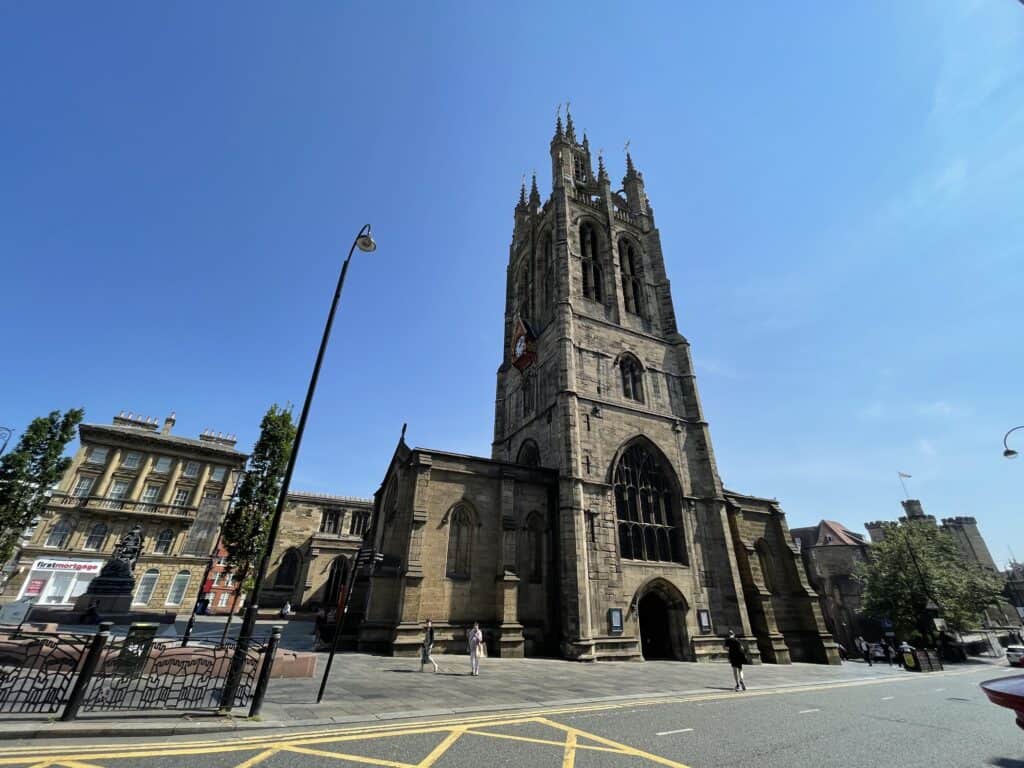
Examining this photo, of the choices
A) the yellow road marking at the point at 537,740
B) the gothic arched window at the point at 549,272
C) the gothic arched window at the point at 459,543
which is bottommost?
the yellow road marking at the point at 537,740

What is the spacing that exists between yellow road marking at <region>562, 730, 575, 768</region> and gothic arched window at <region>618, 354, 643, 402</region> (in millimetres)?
21728

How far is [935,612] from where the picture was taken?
28078 millimetres

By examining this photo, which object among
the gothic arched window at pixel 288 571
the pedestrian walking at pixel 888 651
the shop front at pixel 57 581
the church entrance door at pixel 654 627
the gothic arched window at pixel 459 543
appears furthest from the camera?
the gothic arched window at pixel 288 571

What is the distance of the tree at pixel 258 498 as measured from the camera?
19344mm

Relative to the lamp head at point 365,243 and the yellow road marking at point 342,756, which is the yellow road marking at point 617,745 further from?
the lamp head at point 365,243

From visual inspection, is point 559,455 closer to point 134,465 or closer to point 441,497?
point 441,497

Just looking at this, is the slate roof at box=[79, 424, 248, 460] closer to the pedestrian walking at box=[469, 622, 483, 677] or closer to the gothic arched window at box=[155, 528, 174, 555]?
the gothic arched window at box=[155, 528, 174, 555]

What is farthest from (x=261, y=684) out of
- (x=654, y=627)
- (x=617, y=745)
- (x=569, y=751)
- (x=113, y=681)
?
(x=654, y=627)

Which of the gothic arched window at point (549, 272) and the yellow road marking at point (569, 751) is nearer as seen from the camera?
the yellow road marking at point (569, 751)

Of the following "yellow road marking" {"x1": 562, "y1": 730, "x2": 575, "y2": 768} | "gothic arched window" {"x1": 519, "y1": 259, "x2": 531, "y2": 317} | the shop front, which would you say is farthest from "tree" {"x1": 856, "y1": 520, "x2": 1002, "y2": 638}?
the shop front

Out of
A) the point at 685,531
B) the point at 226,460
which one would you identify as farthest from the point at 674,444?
the point at 226,460

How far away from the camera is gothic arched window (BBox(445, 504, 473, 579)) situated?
1958 centimetres

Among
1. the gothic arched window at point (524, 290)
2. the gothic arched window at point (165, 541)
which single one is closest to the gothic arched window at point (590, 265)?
the gothic arched window at point (524, 290)

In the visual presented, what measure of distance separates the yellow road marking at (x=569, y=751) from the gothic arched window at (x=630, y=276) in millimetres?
28221
